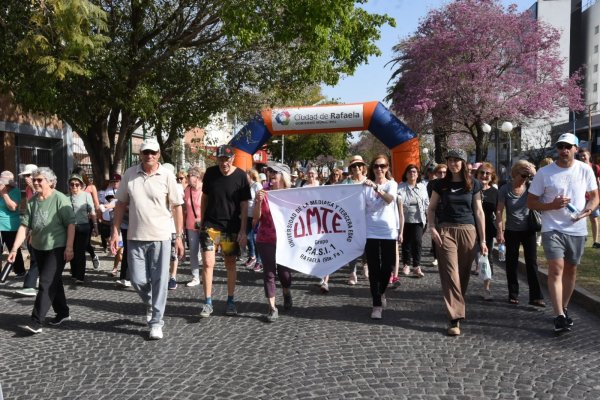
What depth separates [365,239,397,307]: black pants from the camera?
6.33m

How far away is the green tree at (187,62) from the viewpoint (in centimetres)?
1159

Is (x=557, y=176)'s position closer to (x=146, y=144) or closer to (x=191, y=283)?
(x=146, y=144)

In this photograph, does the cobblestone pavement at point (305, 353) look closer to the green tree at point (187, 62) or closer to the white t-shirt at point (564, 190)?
the white t-shirt at point (564, 190)

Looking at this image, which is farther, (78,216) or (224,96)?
(224,96)

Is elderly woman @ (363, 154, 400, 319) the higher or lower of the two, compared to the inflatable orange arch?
lower

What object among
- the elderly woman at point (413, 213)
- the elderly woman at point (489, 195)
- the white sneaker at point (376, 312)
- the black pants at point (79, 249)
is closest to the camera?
the white sneaker at point (376, 312)

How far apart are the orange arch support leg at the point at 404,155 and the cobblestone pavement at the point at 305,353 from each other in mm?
7170

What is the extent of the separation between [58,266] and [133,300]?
1.61 metres

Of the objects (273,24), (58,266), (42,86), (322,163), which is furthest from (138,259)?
(322,163)

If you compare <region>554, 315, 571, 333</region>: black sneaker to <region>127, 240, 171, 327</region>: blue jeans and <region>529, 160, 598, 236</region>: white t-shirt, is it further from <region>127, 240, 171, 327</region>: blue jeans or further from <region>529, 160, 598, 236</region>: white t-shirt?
<region>127, 240, 171, 327</region>: blue jeans

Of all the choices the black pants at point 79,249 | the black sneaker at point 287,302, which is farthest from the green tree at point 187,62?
the black sneaker at point 287,302

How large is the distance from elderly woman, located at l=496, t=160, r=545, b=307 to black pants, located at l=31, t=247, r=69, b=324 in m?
5.03

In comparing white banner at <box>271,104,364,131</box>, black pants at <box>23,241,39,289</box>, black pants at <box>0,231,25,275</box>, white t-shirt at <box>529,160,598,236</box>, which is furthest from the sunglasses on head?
white banner at <box>271,104,364,131</box>

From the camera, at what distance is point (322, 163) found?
63812 mm
